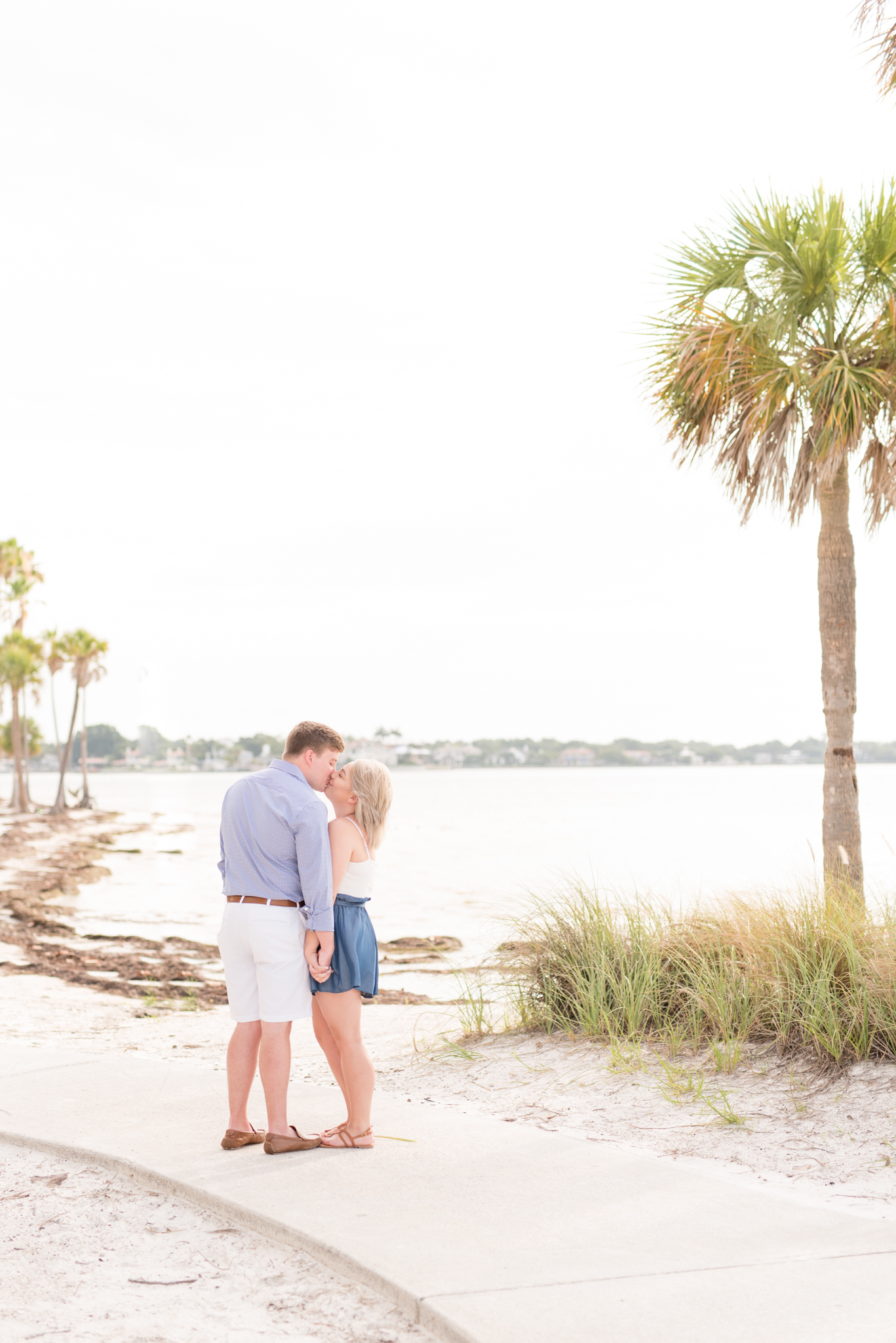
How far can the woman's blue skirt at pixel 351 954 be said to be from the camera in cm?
464

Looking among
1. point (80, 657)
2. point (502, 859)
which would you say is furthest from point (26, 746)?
point (502, 859)

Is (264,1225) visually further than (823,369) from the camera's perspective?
No

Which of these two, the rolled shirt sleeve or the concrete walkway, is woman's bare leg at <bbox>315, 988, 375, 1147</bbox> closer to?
the concrete walkway

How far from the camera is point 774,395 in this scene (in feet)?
33.3

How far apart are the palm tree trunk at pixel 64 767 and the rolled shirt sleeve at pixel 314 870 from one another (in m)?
57.7

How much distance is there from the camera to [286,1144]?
15.0ft

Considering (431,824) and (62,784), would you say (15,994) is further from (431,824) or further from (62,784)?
(431,824)

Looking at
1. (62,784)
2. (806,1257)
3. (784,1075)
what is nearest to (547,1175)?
(806,1257)

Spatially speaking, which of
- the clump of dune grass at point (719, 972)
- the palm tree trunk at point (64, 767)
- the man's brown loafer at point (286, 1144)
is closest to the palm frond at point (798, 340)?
the clump of dune grass at point (719, 972)

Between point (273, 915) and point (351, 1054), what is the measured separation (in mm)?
717

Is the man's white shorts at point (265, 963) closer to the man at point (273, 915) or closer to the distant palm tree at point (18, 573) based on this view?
the man at point (273, 915)

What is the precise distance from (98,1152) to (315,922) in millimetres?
1384

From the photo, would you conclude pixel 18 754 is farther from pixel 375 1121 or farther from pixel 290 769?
pixel 290 769

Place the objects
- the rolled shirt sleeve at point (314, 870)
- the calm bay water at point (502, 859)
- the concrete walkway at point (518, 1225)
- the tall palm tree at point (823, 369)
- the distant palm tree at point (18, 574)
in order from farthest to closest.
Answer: the distant palm tree at point (18, 574), the calm bay water at point (502, 859), the tall palm tree at point (823, 369), the rolled shirt sleeve at point (314, 870), the concrete walkway at point (518, 1225)
